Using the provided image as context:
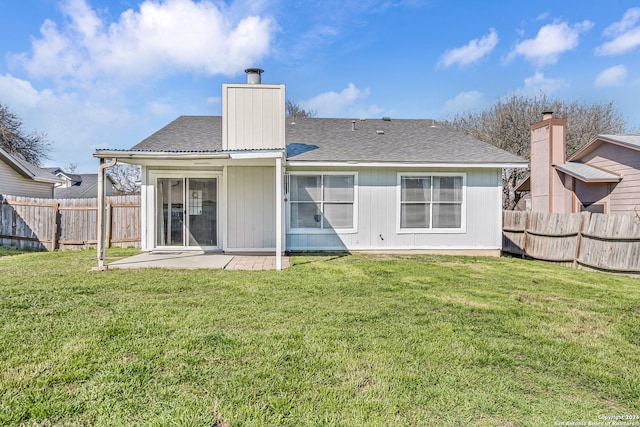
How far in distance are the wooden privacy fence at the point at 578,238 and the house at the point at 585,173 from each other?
2.07 meters

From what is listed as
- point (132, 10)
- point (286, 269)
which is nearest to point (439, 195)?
point (286, 269)

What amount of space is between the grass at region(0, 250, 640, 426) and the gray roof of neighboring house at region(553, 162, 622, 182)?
570 centimetres

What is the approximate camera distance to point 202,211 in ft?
31.4

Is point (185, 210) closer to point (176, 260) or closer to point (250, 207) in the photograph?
point (250, 207)

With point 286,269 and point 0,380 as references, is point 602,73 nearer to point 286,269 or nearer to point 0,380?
point 286,269

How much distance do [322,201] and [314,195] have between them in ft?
0.88

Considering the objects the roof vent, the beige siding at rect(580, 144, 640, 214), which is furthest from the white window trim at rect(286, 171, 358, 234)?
the beige siding at rect(580, 144, 640, 214)

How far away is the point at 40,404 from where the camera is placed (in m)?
2.41

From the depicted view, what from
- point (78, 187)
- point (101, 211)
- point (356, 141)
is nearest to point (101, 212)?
point (101, 211)

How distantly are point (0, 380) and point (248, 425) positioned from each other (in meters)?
2.00

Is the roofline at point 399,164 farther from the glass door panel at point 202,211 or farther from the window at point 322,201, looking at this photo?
the glass door panel at point 202,211

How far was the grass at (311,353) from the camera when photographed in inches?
94.7

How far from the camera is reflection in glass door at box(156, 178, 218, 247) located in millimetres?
9453

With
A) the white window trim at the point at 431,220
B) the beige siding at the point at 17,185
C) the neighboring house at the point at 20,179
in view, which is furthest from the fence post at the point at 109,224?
the white window trim at the point at 431,220
